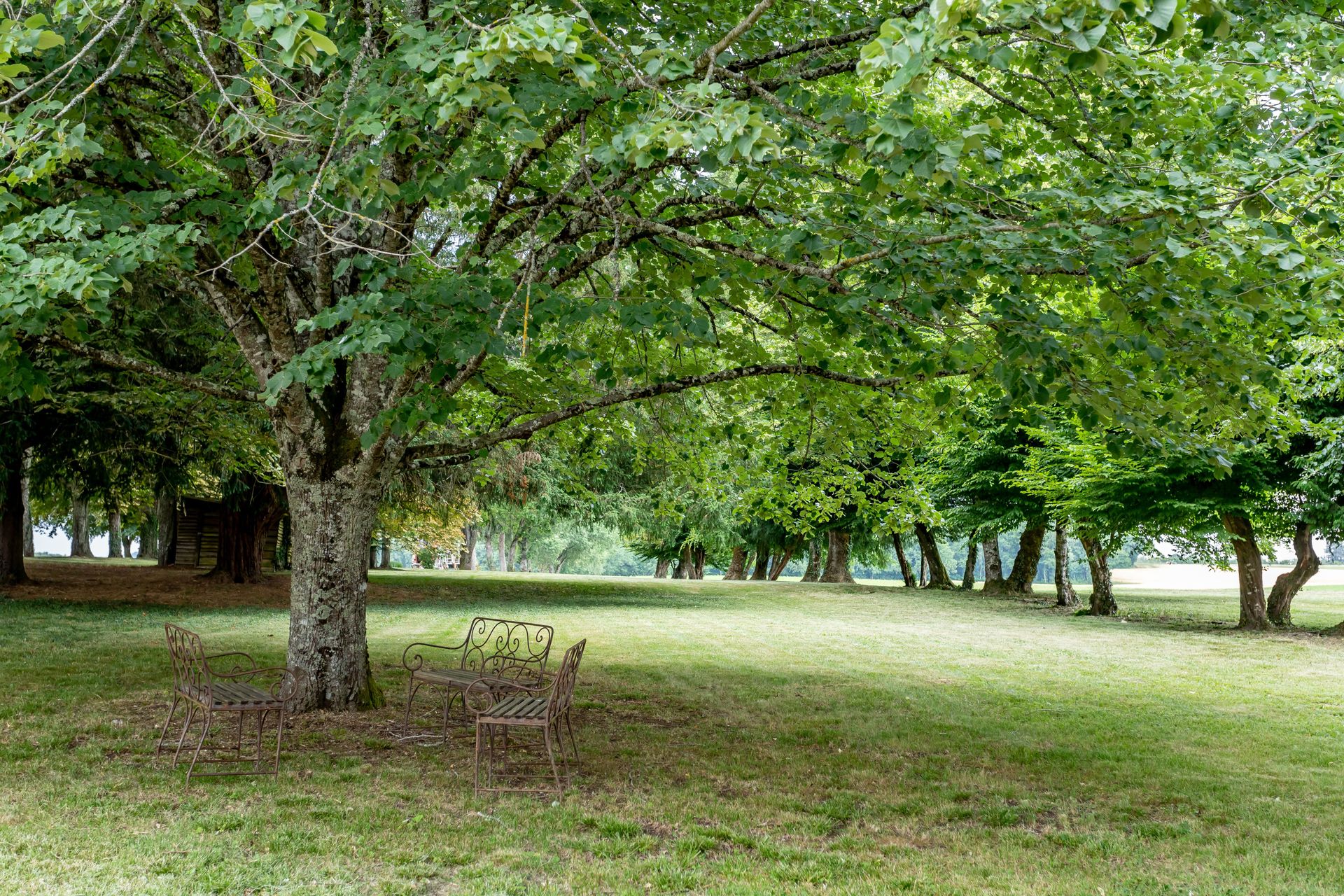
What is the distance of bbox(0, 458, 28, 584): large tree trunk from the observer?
63.3 ft

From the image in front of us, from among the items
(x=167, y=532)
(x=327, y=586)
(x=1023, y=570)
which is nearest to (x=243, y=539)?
(x=167, y=532)

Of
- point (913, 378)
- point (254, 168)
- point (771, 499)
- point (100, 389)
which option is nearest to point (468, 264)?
point (254, 168)

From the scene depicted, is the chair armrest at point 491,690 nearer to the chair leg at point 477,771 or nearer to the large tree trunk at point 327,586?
the chair leg at point 477,771

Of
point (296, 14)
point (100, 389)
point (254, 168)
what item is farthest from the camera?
point (100, 389)

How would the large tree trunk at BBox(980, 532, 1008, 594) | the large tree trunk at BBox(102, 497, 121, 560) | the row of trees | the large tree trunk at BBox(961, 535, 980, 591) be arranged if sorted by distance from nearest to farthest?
the row of trees < the large tree trunk at BBox(980, 532, 1008, 594) < the large tree trunk at BBox(961, 535, 980, 591) < the large tree trunk at BBox(102, 497, 121, 560)

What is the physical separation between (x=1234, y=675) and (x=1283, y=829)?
27.4 feet

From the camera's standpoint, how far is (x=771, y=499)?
11609mm

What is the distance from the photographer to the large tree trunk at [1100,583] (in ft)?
78.2

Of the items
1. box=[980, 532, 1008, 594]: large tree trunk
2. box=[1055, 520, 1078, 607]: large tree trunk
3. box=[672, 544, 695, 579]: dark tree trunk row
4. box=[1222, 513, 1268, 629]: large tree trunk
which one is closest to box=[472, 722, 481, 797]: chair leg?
box=[1222, 513, 1268, 629]: large tree trunk

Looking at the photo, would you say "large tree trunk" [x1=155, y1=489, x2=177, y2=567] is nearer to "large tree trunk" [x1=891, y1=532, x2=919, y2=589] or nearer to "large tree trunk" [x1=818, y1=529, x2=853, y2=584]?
"large tree trunk" [x1=818, y1=529, x2=853, y2=584]

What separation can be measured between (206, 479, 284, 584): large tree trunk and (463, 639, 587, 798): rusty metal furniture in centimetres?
1769

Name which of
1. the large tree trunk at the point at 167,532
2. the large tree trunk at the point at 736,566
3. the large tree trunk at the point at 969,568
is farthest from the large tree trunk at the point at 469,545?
the large tree trunk at the point at 969,568

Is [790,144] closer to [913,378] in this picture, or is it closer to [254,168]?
[913,378]

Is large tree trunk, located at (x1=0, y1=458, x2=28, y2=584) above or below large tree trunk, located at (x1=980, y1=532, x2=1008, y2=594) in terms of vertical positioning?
above
